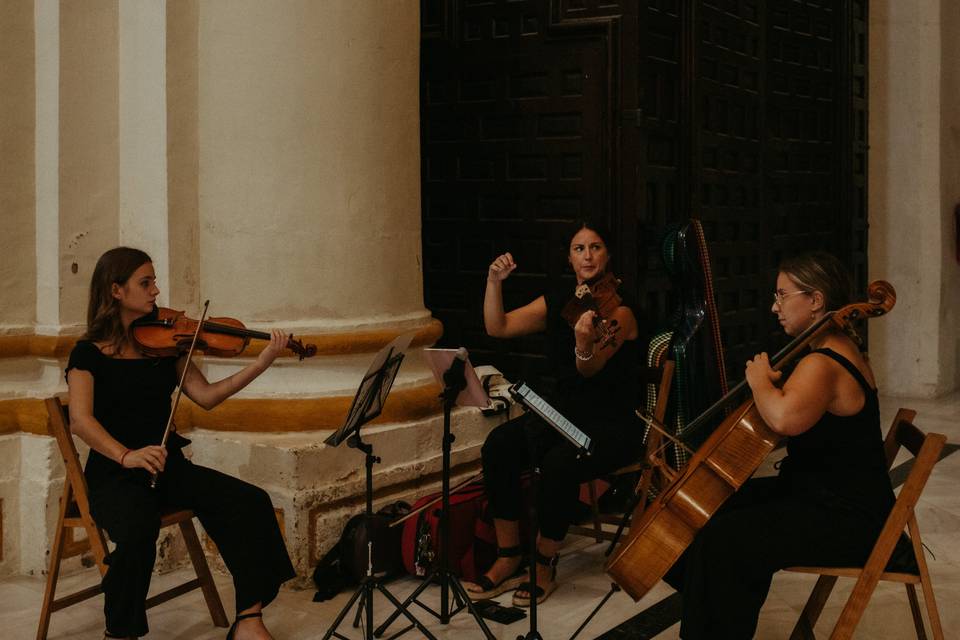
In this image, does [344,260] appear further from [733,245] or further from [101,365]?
[733,245]

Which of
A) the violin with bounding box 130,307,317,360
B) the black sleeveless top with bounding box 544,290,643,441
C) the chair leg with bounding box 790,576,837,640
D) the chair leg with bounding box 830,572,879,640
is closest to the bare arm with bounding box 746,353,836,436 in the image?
the chair leg with bounding box 830,572,879,640

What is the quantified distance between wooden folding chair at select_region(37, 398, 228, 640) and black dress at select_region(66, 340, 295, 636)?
5cm

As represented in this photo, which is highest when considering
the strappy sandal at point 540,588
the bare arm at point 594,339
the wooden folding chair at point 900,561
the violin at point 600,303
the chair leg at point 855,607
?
the violin at point 600,303

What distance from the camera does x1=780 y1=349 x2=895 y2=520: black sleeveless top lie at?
10.5 feet

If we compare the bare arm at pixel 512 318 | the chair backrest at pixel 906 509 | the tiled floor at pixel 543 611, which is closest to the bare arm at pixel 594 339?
the bare arm at pixel 512 318

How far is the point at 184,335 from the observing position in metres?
3.71

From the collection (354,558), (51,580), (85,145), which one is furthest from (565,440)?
(85,145)

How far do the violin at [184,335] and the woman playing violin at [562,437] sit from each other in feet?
3.12

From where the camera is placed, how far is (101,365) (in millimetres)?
3709

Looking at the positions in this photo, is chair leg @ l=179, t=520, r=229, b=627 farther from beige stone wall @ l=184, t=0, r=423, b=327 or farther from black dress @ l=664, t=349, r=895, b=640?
black dress @ l=664, t=349, r=895, b=640

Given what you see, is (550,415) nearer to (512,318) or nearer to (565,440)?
(565,440)

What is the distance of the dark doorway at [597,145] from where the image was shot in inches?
224

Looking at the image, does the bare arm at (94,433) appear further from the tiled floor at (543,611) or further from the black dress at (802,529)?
the black dress at (802,529)

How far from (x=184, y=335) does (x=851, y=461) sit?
6.50ft
